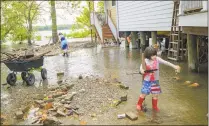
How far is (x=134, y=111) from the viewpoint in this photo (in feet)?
20.6

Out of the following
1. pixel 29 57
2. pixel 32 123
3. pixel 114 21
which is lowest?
pixel 32 123

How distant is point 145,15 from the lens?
16.8 m

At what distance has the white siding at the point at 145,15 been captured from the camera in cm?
1420

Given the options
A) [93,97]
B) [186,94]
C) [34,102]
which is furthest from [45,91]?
[186,94]

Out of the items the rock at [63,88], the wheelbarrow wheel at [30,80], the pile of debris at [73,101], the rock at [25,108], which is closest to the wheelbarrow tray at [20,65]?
the wheelbarrow wheel at [30,80]

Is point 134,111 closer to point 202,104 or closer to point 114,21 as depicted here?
point 202,104

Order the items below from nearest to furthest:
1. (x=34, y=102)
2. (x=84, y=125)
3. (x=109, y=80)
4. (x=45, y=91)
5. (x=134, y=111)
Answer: (x=84, y=125) → (x=134, y=111) → (x=34, y=102) → (x=45, y=91) → (x=109, y=80)

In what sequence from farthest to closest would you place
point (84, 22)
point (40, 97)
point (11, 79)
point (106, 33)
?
point (84, 22) → point (106, 33) → point (11, 79) → point (40, 97)

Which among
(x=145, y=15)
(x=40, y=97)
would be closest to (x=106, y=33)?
(x=145, y=15)

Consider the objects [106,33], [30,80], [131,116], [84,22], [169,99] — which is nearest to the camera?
[131,116]

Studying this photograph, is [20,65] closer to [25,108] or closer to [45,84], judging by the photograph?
[45,84]

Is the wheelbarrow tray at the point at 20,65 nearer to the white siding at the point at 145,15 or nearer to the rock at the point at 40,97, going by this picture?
the rock at the point at 40,97

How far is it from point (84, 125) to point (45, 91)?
3.56 meters

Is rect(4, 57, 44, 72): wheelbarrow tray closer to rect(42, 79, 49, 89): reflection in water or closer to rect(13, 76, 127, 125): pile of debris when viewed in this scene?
rect(42, 79, 49, 89): reflection in water
